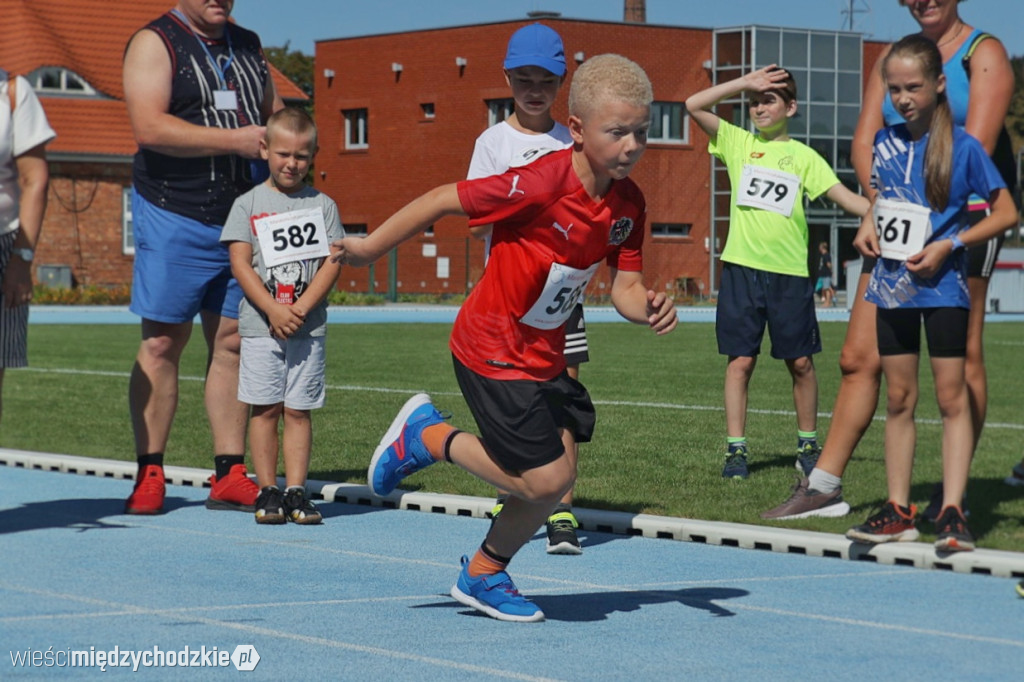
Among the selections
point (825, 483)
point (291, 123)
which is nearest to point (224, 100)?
point (291, 123)

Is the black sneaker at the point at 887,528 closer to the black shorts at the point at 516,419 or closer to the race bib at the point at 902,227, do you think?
the race bib at the point at 902,227

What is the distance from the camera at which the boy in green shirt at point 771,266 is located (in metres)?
9.79

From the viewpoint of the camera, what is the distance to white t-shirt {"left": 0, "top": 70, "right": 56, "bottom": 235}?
23.0 feet

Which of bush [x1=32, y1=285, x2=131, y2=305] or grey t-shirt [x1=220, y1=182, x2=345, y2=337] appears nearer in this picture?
grey t-shirt [x1=220, y1=182, x2=345, y2=337]

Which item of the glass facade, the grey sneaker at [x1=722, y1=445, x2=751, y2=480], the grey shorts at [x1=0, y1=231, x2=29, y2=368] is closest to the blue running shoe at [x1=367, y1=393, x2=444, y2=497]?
the grey shorts at [x1=0, y1=231, x2=29, y2=368]

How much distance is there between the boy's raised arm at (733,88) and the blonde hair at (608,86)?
2316mm

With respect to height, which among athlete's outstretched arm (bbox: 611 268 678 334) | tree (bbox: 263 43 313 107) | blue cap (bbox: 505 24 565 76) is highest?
tree (bbox: 263 43 313 107)

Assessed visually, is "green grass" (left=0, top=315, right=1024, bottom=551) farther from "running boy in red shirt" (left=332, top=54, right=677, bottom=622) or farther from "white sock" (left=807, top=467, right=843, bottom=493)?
"running boy in red shirt" (left=332, top=54, right=677, bottom=622)

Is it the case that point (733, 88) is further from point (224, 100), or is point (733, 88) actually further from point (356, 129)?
point (356, 129)

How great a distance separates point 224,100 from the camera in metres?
8.31

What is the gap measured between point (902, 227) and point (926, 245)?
0.13m

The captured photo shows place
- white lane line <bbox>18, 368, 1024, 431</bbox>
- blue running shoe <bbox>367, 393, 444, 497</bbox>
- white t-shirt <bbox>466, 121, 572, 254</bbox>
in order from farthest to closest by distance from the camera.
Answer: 1. white lane line <bbox>18, 368, 1024, 431</bbox>
2. white t-shirt <bbox>466, 121, 572, 254</bbox>
3. blue running shoe <bbox>367, 393, 444, 497</bbox>

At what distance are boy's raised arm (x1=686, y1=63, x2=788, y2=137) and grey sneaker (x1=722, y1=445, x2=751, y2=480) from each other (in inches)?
74.9

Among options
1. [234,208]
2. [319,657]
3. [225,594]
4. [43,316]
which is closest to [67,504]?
[234,208]
